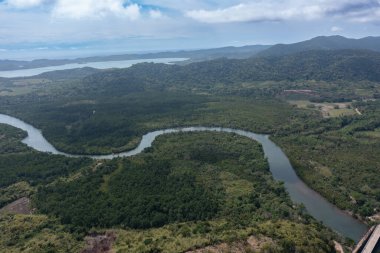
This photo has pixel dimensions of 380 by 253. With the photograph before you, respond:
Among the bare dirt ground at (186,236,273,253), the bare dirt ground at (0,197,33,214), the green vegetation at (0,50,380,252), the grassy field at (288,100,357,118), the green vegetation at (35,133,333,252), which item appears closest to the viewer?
the bare dirt ground at (186,236,273,253)

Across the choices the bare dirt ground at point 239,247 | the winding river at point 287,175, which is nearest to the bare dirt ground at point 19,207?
the winding river at point 287,175

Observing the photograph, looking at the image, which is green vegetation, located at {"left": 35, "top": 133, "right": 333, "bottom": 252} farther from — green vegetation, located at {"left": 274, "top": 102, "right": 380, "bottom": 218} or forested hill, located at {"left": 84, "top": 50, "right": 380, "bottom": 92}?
forested hill, located at {"left": 84, "top": 50, "right": 380, "bottom": 92}

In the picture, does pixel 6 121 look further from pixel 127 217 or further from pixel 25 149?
pixel 127 217

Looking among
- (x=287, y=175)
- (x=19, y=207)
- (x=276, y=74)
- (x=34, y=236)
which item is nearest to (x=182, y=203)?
(x=34, y=236)

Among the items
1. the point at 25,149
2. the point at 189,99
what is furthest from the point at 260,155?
the point at 189,99

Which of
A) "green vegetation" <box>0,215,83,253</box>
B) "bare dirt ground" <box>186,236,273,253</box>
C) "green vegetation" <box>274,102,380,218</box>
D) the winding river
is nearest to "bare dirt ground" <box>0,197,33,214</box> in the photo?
"green vegetation" <box>0,215,83,253</box>

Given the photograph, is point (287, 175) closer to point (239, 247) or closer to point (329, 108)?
point (239, 247)

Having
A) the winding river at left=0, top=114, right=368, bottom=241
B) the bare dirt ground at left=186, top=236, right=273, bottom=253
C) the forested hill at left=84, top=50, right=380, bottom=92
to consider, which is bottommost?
the winding river at left=0, top=114, right=368, bottom=241
